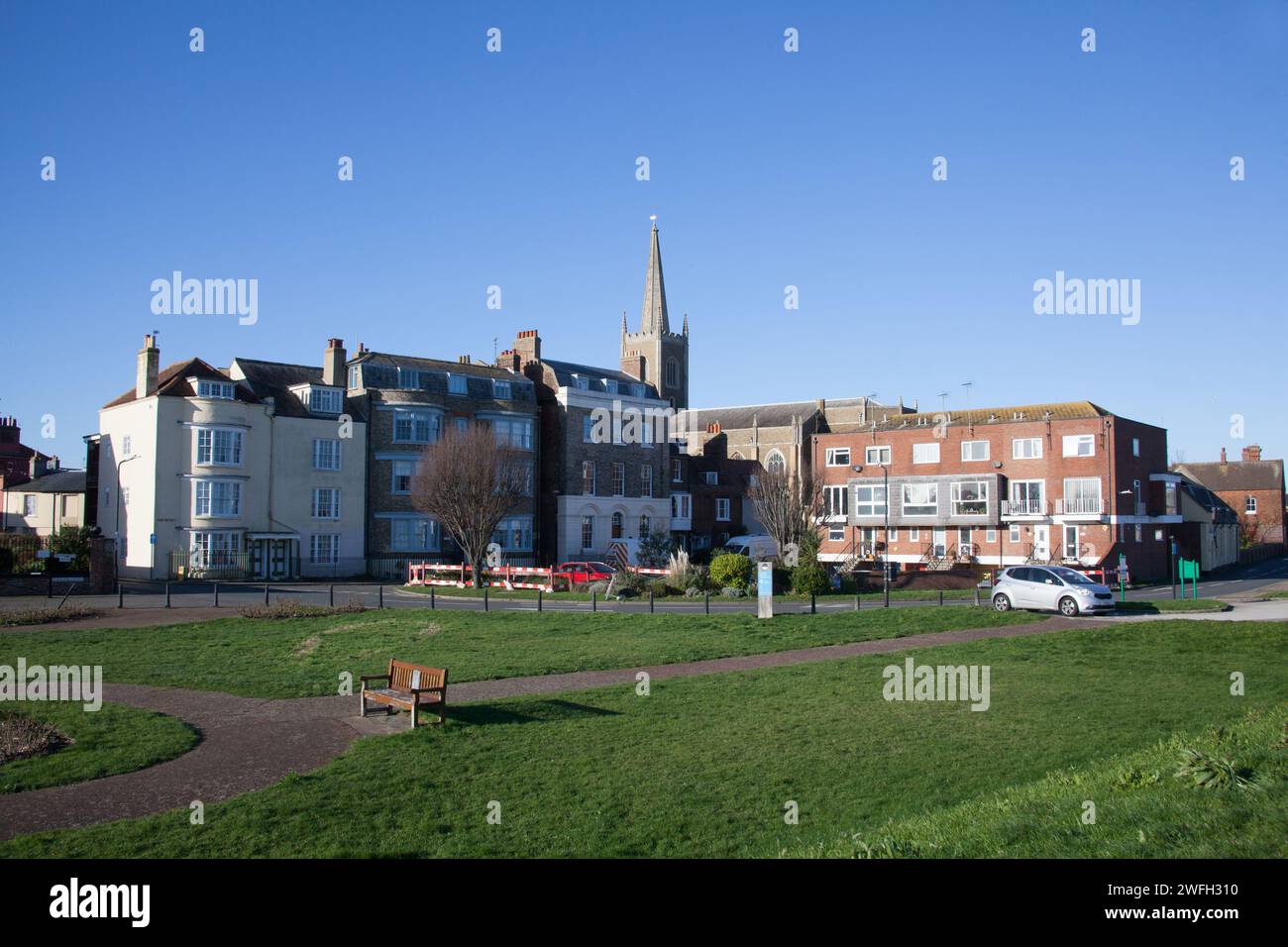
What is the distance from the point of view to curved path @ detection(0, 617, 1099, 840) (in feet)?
31.2

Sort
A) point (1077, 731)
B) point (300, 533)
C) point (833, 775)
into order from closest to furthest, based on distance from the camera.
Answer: point (833, 775) → point (1077, 731) → point (300, 533)

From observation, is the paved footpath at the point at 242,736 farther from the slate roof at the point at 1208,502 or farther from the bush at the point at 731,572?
the slate roof at the point at 1208,502

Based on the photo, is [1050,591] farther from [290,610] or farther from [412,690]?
[290,610]

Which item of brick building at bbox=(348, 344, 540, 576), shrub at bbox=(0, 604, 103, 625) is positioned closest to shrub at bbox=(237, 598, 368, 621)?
shrub at bbox=(0, 604, 103, 625)

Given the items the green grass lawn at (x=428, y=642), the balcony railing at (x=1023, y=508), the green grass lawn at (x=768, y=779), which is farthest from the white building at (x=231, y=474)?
the green grass lawn at (x=768, y=779)

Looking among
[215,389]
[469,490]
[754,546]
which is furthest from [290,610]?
[754,546]

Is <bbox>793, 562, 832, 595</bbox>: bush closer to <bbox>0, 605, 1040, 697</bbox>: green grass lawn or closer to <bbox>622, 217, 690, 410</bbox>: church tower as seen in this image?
<bbox>0, 605, 1040, 697</bbox>: green grass lawn

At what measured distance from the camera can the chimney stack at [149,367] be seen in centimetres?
4469

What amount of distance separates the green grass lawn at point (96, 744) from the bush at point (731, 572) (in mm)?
23240

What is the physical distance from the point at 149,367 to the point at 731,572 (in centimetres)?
2912
